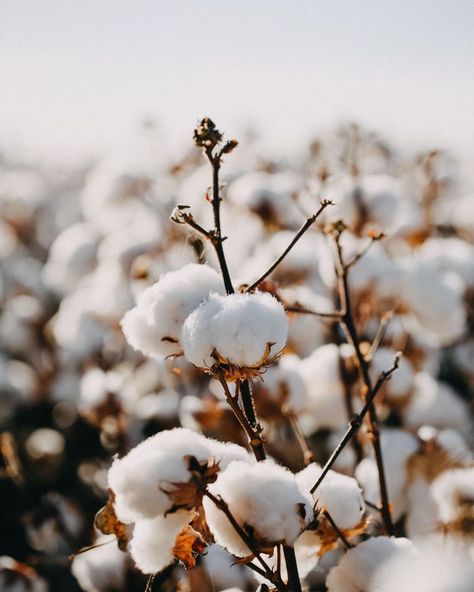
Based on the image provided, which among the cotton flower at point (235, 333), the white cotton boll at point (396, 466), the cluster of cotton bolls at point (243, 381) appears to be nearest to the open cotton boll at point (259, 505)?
the cluster of cotton bolls at point (243, 381)

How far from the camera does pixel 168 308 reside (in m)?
0.78

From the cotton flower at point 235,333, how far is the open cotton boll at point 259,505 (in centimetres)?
12

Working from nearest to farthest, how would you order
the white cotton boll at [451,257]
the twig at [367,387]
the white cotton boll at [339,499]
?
the white cotton boll at [339,499] < the twig at [367,387] < the white cotton boll at [451,257]

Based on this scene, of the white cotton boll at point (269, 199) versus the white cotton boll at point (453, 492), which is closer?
the white cotton boll at point (453, 492)

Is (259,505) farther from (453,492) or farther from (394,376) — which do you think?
(394,376)

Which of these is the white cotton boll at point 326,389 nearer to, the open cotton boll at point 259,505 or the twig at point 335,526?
the twig at point 335,526

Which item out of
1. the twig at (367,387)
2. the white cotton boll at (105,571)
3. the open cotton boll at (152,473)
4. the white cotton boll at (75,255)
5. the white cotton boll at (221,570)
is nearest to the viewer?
the open cotton boll at (152,473)

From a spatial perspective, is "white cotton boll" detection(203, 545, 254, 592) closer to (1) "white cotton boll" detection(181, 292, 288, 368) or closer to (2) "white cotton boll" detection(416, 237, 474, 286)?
(1) "white cotton boll" detection(181, 292, 288, 368)

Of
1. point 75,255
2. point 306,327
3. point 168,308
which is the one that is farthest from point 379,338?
point 75,255

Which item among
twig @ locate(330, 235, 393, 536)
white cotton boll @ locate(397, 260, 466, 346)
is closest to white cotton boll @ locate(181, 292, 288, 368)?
twig @ locate(330, 235, 393, 536)

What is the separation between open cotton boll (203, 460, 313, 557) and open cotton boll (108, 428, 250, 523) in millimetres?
41

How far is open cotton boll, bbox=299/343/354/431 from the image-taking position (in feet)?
5.75

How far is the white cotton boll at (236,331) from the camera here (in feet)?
2.23

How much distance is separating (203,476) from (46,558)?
160cm
